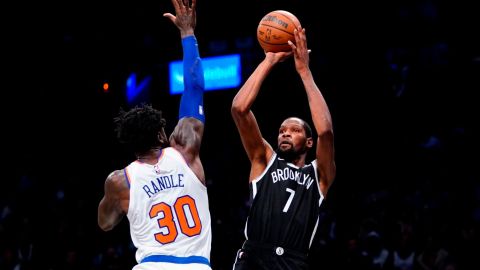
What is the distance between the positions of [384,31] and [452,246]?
191 inches

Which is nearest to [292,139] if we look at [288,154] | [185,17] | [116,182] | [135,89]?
[288,154]

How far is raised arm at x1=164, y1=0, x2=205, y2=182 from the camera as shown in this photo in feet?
15.2

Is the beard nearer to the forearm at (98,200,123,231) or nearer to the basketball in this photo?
the basketball

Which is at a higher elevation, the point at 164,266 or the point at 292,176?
the point at 292,176

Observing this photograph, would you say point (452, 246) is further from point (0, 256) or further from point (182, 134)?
point (0, 256)

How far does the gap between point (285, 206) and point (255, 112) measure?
883 cm

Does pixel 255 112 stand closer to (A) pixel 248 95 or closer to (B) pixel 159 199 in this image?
(A) pixel 248 95

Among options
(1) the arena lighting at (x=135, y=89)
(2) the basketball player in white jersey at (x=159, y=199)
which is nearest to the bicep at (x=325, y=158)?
(2) the basketball player in white jersey at (x=159, y=199)

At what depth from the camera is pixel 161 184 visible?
446 cm

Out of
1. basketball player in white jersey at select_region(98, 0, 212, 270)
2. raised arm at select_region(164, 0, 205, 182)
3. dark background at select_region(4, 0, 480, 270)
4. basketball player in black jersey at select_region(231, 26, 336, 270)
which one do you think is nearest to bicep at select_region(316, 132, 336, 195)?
basketball player in black jersey at select_region(231, 26, 336, 270)

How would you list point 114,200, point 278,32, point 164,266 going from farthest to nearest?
point 278,32 < point 114,200 < point 164,266

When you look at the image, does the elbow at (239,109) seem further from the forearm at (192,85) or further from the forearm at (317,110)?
the forearm at (317,110)

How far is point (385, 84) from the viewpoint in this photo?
1259cm

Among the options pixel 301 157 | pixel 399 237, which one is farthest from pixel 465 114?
pixel 301 157
